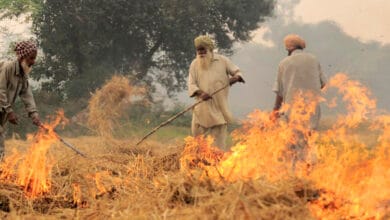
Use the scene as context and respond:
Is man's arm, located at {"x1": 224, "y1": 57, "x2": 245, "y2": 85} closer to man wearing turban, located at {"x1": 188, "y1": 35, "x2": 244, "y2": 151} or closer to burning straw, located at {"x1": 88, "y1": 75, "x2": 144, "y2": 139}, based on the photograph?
man wearing turban, located at {"x1": 188, "y1": 35, "x2": 244, "y2": 151}

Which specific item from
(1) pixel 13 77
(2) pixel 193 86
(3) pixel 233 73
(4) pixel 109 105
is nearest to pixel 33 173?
(1) pixel 13 77

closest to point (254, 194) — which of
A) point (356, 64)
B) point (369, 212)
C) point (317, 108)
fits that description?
point (369, 212)

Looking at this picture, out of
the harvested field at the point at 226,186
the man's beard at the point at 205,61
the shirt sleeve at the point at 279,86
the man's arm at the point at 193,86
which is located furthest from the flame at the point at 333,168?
→ the man's beard at the point at 205,61

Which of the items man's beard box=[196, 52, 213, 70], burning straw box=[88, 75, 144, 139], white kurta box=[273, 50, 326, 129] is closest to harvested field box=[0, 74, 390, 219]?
white kurta box=[273, 50, 326, 129]

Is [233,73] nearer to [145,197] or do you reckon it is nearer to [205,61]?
[205,61]

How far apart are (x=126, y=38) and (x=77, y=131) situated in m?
7.90

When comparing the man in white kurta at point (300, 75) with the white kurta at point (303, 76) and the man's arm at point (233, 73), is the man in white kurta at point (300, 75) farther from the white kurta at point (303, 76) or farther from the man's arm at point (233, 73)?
the man's arm at point (233, 73)

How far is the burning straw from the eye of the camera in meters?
11.2

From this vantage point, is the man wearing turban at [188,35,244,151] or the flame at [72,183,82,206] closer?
the flame at [72,183,82,206]

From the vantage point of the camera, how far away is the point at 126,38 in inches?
977

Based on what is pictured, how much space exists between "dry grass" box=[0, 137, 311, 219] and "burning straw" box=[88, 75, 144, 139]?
442cm

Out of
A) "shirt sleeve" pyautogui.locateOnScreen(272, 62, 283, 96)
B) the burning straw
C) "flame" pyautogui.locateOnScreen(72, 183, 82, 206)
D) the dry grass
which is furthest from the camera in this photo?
the burning straw

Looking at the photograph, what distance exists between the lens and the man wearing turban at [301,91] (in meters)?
7.96

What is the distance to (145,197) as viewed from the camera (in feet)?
15.4
